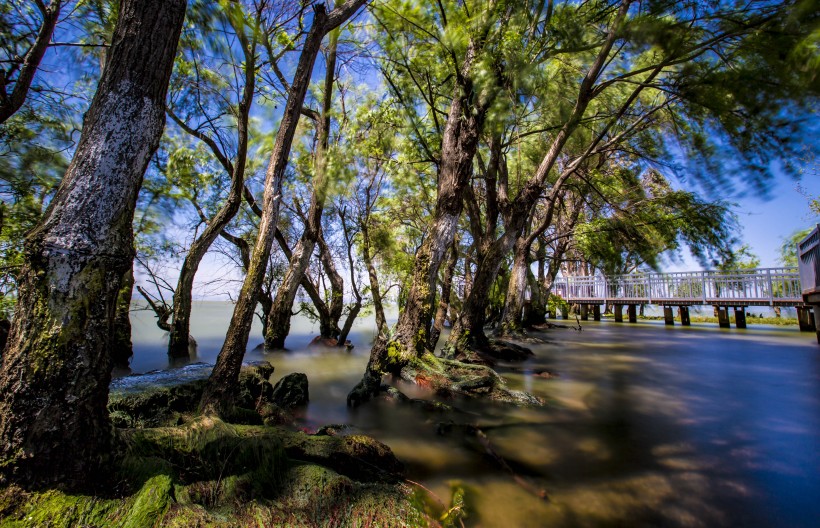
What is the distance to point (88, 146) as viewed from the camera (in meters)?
1.98

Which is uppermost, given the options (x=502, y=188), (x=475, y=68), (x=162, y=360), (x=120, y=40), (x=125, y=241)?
(x=475, y=68)

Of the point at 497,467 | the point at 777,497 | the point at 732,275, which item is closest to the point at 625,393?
the point at 777,497

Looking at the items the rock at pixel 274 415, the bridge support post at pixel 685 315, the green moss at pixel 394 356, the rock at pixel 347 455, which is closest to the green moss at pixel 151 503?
the rock at pixel 347 455

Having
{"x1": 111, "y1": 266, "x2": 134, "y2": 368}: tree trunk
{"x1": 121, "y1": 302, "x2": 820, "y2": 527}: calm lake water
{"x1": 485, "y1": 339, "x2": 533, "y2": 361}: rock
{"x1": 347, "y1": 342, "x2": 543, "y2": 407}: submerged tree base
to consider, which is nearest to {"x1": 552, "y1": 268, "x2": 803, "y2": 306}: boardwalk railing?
{"x1": 121, "y1": 302, "x2": 820, "y2": 527}: calm lake water

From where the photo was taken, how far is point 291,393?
5.36 m

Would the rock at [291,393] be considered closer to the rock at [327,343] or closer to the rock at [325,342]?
the rock at [327,343]

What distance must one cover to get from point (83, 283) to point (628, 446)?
4.81 m

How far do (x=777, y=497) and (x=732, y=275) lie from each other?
20963 millimetres

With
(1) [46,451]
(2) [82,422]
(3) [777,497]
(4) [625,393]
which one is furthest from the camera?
(4) [625,393]

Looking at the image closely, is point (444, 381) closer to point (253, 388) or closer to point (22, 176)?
point (253, 388)

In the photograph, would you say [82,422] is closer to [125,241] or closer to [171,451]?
[171,451]

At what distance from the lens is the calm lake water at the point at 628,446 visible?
8.69ft

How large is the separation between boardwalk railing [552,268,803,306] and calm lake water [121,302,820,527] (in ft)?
38.6

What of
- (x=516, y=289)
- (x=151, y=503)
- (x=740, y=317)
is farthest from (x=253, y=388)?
(x=740, y=317)
